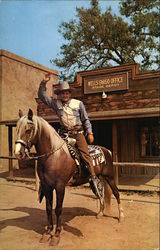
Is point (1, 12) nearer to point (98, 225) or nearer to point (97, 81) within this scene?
point (98, 225)

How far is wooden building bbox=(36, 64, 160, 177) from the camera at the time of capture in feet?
26.0

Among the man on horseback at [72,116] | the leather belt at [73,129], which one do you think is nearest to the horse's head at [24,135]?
the man on horseback at [72,116]

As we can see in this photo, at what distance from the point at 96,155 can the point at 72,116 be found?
0.85 m

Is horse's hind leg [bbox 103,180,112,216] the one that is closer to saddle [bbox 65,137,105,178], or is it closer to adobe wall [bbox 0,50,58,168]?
saddle [bbox 65,137,105,178]

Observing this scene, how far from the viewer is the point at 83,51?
480cm

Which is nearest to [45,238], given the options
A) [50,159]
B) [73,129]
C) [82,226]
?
[82,226]

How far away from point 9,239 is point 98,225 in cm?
132

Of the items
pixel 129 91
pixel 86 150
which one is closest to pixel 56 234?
pixel 86 150

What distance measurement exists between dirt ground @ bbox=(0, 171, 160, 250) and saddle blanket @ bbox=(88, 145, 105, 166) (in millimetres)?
951

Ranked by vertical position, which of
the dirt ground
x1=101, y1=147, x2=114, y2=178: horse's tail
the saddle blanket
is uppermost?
the saddle blanket

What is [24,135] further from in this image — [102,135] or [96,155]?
[102,135]

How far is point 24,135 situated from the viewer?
289 cm

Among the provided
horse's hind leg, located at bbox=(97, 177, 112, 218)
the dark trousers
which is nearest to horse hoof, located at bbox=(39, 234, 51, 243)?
the dark trousers

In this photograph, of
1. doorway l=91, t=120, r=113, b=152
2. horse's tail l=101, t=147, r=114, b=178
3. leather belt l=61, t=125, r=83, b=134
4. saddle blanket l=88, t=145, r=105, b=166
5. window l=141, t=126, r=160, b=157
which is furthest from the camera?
doorway l=91, t=120, r=113, b=152
